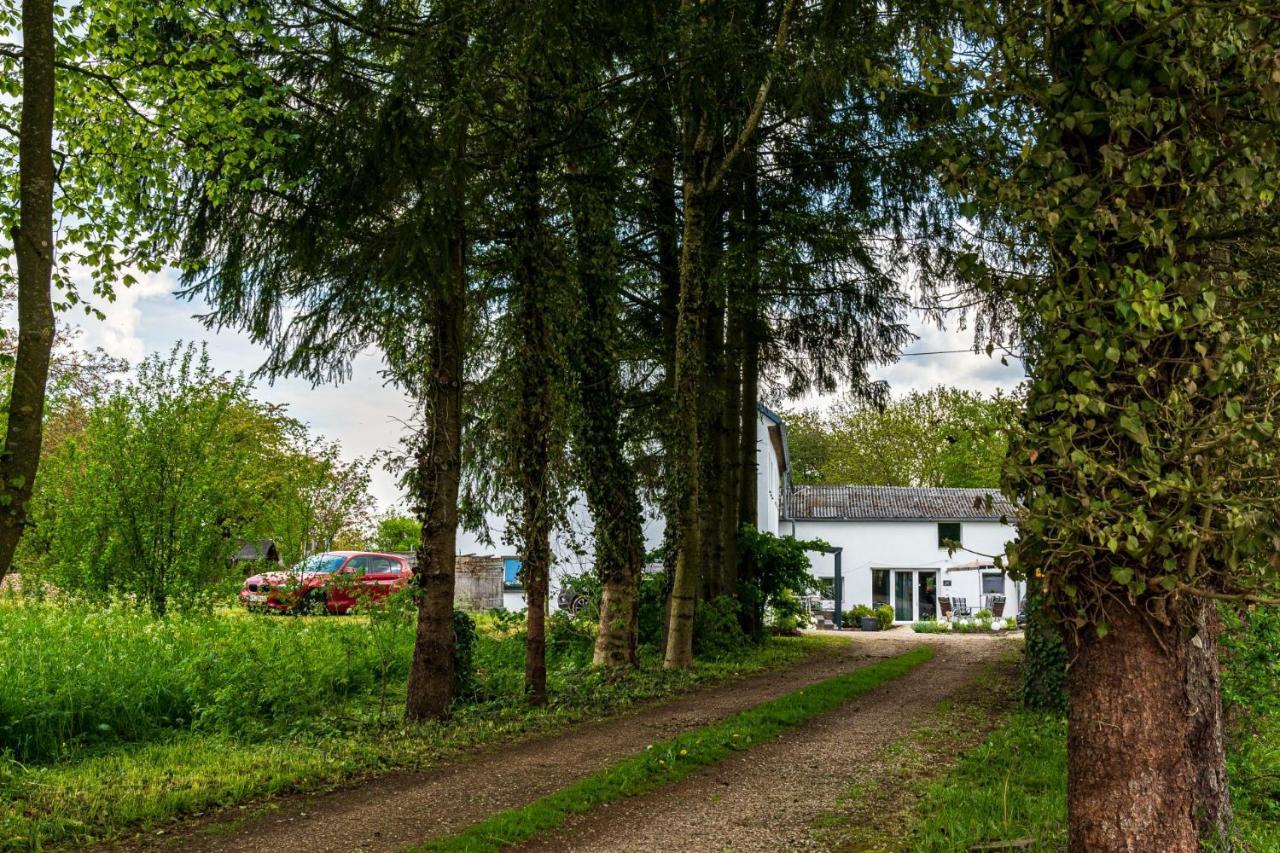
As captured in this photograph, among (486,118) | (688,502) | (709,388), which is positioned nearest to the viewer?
(486,118)

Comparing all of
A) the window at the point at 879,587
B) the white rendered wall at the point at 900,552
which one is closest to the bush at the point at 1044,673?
the white rendered wall at the point at 900,552

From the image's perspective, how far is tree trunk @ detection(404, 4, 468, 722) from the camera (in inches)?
350

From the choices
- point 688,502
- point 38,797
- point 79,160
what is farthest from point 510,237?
point 38,797

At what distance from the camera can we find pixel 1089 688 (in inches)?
147

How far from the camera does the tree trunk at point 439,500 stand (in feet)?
29.2

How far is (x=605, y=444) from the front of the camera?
12242 mm

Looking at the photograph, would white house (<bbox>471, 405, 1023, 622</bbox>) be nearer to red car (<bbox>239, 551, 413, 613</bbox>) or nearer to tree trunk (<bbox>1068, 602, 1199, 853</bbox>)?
red car (<bbox>239, 551, 413, 613</bbox>)

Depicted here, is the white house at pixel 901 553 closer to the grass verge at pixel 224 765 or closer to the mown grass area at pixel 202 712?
the mown grass area at pixel 202 712

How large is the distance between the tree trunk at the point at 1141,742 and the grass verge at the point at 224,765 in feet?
16.8

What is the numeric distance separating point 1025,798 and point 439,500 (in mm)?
5730

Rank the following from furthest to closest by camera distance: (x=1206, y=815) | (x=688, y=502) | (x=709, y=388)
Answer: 1. (x=709, y=388)
2. (x=688, y=502)
3. (x=1206, y=815)

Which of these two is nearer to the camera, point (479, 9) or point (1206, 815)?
point (1206, 815)

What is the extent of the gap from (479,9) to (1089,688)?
746cm

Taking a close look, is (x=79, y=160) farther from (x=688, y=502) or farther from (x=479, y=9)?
(x=688, y=502)
